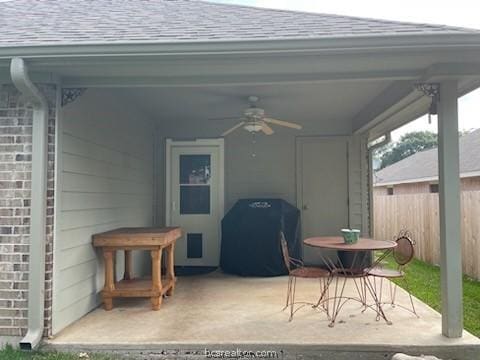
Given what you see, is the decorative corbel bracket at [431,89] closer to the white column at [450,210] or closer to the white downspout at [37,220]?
the white column at [450,210]

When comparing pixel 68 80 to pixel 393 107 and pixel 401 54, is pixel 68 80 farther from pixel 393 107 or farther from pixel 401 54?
pixel 393 107

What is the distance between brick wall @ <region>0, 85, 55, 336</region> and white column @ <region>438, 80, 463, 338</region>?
320 centimetres

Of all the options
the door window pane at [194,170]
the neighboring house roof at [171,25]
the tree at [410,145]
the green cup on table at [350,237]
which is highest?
the tree at [410,145]

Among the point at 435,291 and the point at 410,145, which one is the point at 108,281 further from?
the point at 410,145

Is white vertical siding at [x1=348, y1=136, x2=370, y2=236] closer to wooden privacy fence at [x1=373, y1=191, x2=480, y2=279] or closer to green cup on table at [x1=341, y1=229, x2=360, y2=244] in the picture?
wooden privacy fence at [x1=373, y1=191, x2=480, y2=279]

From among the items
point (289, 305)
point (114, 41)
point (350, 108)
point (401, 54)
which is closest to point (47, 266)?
point (114, 41)

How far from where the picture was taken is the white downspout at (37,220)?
3.07 meters

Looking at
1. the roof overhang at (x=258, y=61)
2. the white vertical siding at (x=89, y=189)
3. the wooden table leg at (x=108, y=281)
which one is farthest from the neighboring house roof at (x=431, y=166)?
the wooden table leg at (x=108, y=281)

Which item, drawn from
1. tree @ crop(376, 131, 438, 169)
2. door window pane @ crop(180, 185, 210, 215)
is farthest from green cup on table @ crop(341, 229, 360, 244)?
tree @ crop(376, 131, 438, 169)

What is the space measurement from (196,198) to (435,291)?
371 cm

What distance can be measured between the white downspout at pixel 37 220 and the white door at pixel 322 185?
13.6 ft

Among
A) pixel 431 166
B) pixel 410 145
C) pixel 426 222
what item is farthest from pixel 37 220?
pixel 410 145

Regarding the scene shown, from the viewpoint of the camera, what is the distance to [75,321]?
359 cm

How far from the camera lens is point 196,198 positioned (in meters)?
6.43
